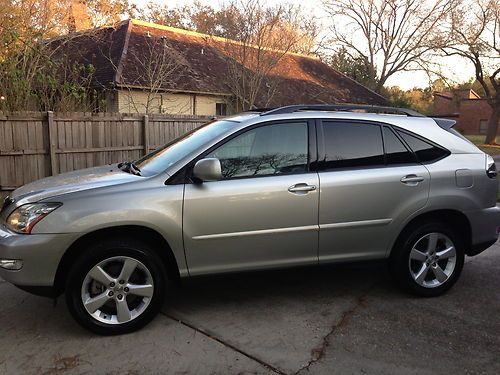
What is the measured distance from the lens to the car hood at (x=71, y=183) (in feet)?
11.6

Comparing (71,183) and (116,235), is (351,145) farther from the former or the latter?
(71,183)

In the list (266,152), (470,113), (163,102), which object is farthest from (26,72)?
(470,113)

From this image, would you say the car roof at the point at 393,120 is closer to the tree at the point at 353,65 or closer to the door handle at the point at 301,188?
the door handle at the point at 301,188

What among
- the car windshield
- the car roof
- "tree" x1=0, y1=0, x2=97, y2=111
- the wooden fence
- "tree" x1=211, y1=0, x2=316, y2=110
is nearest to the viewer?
the car windshield

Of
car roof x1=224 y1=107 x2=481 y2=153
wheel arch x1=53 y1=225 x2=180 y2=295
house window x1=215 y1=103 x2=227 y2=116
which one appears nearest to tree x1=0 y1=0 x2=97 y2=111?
car roof x1=224 y1=107 x2=481 y2=153

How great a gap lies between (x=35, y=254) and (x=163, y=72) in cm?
1425

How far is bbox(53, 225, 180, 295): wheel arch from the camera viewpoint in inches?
137

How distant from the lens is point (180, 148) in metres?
4.23

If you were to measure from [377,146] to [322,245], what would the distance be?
107cm

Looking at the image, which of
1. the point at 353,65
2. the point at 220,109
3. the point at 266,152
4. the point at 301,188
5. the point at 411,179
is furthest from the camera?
the point at 353,65

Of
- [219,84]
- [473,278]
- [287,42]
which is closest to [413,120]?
[473,278]

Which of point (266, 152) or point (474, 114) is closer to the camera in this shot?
point (266, 152)

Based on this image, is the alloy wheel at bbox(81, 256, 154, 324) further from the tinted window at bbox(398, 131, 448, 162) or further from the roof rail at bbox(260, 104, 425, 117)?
the tinted window at bbox(398, 131, 448, 162)

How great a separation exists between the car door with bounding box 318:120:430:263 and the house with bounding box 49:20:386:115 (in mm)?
11477
